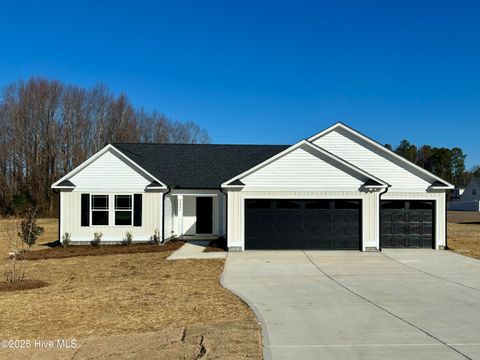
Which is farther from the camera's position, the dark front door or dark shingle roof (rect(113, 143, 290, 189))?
the dark front door

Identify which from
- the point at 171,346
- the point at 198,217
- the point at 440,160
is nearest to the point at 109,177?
the point at 198,217

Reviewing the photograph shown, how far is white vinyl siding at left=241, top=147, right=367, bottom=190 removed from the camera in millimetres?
18375

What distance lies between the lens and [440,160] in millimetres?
94125

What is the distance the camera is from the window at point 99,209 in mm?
20234

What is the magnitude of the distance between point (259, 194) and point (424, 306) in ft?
34.1

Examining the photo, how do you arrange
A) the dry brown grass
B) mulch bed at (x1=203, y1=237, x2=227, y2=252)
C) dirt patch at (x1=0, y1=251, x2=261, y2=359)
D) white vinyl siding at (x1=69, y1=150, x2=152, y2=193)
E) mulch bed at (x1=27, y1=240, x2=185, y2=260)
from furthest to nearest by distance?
white vinyl siding at (x1=69, y1=150, x2=152, y2=193)
mulch bed at (x1=203, y1=237, x2=227, y2=252)
mulch bed at (x1=27, y1=240, x2=185, y2=260)
dirt patch at (x1=0, y1=251, x2=261, y2=359)
the dry brown grass

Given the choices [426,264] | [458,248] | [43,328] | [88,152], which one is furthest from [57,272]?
[88,152]

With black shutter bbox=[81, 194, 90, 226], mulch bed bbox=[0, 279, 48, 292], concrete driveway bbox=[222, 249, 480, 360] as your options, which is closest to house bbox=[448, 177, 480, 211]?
concrete driveway bbox=[222, 249, 480, 360]

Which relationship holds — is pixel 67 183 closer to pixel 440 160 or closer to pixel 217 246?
pixel 217 246

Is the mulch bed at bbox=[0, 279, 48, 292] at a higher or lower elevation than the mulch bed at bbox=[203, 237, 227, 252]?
higher

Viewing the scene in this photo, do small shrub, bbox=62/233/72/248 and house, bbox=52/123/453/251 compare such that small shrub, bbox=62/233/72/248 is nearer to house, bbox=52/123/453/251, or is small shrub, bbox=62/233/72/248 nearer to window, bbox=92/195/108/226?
house, bbox=52/123/453/251

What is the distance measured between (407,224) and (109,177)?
14.2 metres

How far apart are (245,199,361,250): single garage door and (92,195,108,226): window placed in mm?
7001

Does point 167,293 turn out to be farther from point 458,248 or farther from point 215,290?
point 458,248
